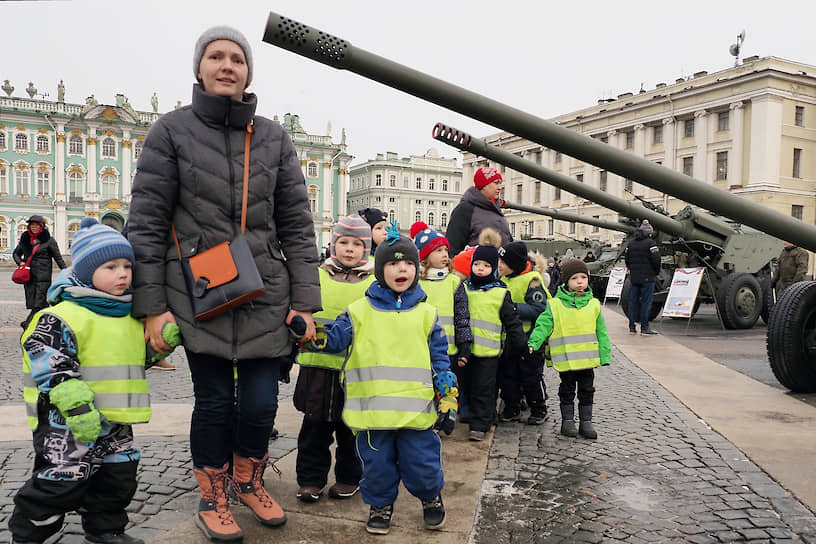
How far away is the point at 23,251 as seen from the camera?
360 inches

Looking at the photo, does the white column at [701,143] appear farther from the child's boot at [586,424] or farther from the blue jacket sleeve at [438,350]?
the blue jacket sleeve at [438,350]

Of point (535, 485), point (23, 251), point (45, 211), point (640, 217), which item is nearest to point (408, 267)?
point (535, 485)

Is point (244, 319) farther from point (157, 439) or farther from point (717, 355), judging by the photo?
point (717, 355)

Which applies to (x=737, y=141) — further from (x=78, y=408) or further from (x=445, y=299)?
(x=78, y=408)

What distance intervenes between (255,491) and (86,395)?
2.91 feet

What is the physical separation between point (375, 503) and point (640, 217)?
31.9 feet

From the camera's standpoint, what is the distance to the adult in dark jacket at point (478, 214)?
504 centimetres

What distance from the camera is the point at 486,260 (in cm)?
440

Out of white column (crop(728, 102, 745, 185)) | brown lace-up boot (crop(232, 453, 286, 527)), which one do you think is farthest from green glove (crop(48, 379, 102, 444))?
white column (crop(728, 102, 745, 185))

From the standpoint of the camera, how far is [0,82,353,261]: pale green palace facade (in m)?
55.7

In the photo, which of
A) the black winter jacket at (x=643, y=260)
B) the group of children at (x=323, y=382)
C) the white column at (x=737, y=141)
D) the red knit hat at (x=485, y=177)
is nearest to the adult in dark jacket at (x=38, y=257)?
the red knit hat at (x=485, y=177)

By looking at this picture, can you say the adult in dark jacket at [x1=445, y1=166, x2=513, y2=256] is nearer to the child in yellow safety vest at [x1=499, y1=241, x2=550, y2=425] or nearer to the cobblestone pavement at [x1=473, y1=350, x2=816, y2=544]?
the child in yellow safety vest at [x1=499, y1=241, x2=550, y2=425]

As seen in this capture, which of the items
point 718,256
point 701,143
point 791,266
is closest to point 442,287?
point 718,256

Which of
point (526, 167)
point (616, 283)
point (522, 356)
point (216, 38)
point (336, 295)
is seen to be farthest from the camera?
point (616, 283)
